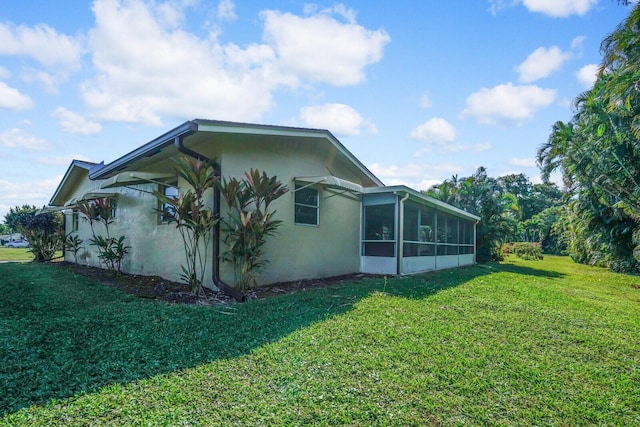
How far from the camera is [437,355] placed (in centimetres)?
401

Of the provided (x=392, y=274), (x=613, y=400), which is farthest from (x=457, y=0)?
(x=613, y=400)

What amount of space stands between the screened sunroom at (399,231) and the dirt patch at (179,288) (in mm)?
1635

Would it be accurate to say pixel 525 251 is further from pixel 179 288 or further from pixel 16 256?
pixel 16 256

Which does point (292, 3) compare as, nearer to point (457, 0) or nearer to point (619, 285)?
point (457, 0)

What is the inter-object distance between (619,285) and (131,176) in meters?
15.7

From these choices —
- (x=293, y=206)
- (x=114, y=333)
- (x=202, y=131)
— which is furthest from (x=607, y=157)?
(x=114, y=333)

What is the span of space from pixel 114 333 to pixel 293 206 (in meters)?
5.38

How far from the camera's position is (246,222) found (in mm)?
6875

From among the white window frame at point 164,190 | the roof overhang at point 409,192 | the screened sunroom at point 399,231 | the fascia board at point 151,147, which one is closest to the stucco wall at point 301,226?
the screened sunroom at point 399,231

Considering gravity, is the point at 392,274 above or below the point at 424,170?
below

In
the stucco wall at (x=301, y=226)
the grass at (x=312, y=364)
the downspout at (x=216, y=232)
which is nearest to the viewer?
the grass at (x=312, y=364)

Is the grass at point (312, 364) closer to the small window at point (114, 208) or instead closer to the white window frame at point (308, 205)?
the white window frame at point (308, 205)

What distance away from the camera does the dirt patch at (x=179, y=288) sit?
685cm

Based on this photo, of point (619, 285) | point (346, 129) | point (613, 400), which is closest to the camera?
point (613, 400)
